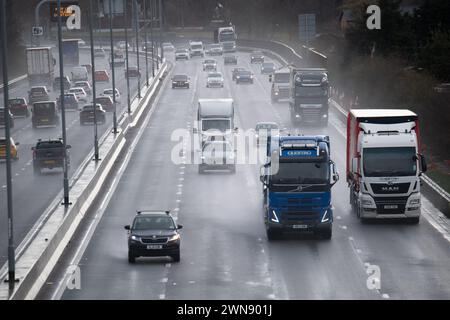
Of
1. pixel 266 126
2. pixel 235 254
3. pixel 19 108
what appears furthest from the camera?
pixel 19 108

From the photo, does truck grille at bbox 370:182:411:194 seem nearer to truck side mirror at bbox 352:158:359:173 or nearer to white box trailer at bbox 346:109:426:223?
white box trailer at bbox 346:109:426:223

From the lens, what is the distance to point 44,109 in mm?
89625

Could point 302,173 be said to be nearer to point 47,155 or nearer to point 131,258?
point 131,258

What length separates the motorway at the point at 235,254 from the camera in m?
34.2

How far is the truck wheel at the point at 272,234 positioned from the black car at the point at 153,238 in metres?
4.72

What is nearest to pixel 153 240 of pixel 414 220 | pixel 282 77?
pixel 414 220

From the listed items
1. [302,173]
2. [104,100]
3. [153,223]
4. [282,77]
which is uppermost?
[302,173]

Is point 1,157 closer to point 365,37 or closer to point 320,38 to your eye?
point 365,37

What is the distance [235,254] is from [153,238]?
3.62m

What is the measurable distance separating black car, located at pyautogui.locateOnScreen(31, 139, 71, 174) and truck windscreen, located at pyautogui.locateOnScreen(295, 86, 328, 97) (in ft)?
75.1

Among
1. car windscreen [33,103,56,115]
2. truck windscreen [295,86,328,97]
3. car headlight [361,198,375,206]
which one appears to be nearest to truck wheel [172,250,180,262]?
car headlight [361,198,375,206]

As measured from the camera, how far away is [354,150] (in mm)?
47125
